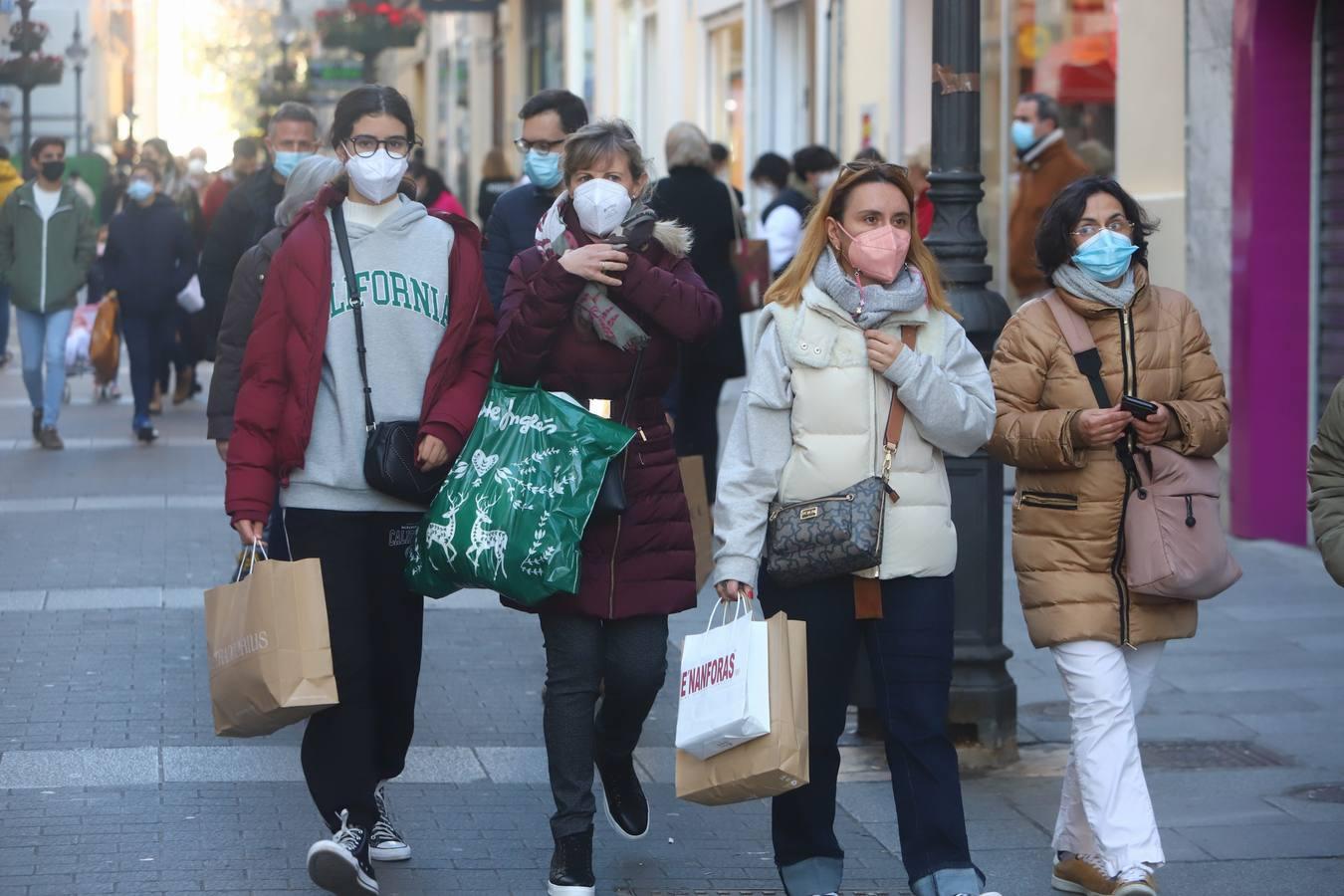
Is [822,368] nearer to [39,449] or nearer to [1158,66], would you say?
[1158,66]

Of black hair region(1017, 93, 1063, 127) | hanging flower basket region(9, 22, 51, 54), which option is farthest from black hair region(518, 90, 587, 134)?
hanging flower basket region(9, 22, 51, 54)

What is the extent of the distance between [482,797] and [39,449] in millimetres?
8961

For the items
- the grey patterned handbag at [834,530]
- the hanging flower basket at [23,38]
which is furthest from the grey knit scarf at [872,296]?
the hanging flower basket at [23,38]

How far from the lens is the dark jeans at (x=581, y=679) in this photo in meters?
5.05

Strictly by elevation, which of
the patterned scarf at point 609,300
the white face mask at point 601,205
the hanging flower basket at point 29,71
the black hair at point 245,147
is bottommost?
the patterned scarf at point 609,300

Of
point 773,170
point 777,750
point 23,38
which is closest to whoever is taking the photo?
point 777,750

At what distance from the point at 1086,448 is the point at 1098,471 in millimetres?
66

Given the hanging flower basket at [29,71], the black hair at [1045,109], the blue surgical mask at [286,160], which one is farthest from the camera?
the hanging flower basket at [29,71]

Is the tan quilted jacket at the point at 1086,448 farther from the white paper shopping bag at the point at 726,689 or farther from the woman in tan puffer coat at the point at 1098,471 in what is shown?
the white paper shopping bag at the point at 726,689

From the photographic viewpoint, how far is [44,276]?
14367 millimetres

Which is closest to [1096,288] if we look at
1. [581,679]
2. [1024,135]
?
[581,679]

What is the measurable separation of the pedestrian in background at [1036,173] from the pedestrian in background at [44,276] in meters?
6.39

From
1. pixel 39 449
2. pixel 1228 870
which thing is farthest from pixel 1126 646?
pixel 39 449

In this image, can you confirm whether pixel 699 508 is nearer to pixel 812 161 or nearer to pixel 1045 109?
pixel 1045 109
